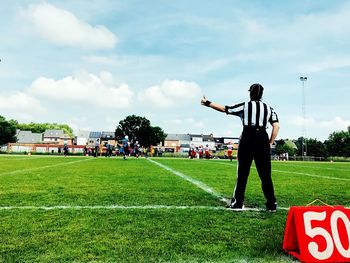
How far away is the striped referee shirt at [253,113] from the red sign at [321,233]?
7.80ft

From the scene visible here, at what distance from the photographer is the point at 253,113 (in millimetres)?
5168

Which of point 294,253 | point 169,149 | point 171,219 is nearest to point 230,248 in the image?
point 294,253

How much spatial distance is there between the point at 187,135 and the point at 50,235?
154 metres

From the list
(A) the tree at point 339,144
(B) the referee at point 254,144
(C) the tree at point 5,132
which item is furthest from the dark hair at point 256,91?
(A) the tree at point 339,144

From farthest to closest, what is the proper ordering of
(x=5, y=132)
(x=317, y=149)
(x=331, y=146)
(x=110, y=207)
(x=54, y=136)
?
1. (x=54, y=136)
2. (x=331, y=146)
3. (x=317, y=149)
4. (x=5, y=132)
5. (x=110, y=207)

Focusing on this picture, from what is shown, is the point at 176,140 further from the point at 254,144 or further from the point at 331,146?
the point at 254,144

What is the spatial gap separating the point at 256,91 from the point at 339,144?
109m

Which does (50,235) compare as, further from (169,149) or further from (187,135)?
(187,135)

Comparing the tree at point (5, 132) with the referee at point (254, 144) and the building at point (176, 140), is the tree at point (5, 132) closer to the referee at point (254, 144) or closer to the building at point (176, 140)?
the building at point (176, 140)

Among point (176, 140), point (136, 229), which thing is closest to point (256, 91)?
point (136, 229)

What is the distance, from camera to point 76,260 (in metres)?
2.66

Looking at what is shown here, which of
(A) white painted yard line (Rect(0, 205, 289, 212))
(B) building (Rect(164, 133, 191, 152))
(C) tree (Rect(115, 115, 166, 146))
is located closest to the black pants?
(A) white painted yard line (Rect(0, 205, 289, 212))

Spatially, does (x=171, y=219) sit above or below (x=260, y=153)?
below

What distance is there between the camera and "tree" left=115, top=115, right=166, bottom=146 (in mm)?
110688
